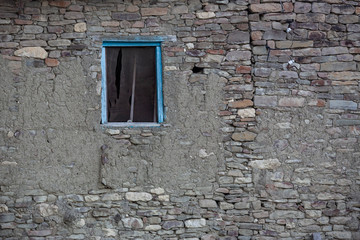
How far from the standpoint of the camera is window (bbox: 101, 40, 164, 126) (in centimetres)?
504

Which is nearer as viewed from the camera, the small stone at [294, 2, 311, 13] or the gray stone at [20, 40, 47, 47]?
the gray stone at [20, 40, 47, 47]

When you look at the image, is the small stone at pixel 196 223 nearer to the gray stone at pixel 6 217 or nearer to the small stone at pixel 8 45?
the gray stone at pixel 6 217

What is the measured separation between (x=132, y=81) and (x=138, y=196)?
4.41 feet

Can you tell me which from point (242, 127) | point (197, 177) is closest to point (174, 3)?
point (242, 127)

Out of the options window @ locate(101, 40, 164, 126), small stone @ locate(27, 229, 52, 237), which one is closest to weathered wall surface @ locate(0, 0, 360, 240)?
small stone @ locate(27, 229, 52, 237)

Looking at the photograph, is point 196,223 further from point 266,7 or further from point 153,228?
point 266,7

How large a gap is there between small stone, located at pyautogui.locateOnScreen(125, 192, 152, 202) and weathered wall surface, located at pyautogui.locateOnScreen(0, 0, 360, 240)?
1 centimetres

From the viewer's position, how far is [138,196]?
15.9 feet

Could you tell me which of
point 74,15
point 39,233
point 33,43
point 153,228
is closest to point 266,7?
point 74,15

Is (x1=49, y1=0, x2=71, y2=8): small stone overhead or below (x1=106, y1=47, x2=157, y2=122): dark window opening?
overhead

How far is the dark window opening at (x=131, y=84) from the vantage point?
5.06 m

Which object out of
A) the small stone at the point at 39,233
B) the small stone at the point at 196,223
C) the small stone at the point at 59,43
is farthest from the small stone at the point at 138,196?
the small stone at the point at 59,43

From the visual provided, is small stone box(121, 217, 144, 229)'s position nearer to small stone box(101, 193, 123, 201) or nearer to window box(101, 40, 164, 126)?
small stone box(101, 193, 123, 201)

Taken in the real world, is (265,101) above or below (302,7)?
below
